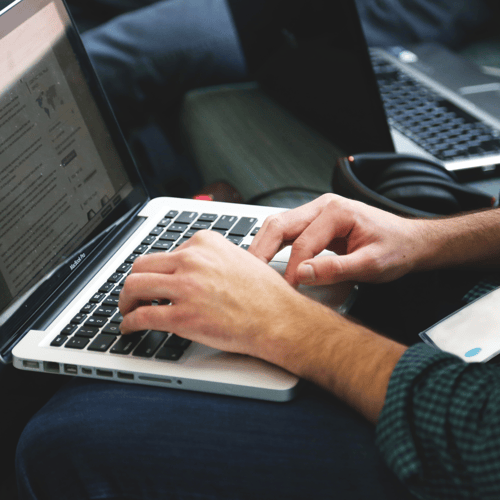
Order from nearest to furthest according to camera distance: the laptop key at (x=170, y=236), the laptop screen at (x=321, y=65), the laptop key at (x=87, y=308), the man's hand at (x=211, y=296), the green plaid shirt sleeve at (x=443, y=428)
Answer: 1. the green plaid shirt sleeve at (x=443, y=428)
2. the man's hand at (x=211, y=296)
3. the laptop key at (x=87, y=308)
4. the laptop key at (x=170, y=236)
5. the laptop screen at (x=321, y=65)

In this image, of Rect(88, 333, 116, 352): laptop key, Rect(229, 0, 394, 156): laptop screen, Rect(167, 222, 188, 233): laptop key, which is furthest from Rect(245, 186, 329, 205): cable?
Rect(88, 333, 116, 352): laptop key

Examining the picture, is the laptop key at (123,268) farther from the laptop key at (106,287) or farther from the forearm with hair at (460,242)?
the forearm with hair at (460,242)

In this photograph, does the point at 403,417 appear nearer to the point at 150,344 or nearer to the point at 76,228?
the point at 150,344

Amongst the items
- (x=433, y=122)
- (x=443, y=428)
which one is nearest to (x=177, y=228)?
(x=443, y=428)

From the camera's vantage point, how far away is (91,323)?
608 millimetres

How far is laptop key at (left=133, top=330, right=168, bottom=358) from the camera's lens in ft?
1.82

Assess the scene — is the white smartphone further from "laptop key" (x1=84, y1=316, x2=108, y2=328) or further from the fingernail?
"laptop key" (x1=84, y1=316, x2=108, y2=328)

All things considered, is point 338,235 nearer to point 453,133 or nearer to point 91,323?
point 91,323

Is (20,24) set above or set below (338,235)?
above

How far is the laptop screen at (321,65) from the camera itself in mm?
865

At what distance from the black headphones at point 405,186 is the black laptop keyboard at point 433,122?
0.20m

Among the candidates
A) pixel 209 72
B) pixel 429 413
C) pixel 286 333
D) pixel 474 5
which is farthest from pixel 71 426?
pixel 474 5

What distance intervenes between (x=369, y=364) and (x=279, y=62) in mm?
888

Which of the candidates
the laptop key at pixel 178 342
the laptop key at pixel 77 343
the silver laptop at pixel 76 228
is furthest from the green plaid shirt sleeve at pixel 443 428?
the laptop key at pixel 77 343
